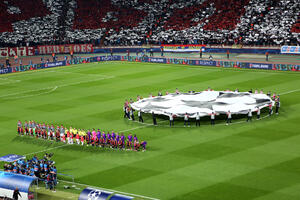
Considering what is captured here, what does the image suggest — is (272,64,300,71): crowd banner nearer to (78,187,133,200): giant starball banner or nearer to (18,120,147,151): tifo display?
(18,120,147,151): tifo display

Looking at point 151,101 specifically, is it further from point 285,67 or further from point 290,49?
point 290,49

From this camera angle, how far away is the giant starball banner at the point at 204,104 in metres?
47.1

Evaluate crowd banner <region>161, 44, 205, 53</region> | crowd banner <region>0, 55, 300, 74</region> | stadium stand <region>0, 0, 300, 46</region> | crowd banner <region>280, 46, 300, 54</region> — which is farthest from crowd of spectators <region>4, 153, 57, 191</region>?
crowd banner <region>161, 44, 205, 53</region>

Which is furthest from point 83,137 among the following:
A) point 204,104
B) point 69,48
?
point 69,48

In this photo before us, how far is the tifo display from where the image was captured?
40.1 meters

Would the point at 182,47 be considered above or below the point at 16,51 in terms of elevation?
above

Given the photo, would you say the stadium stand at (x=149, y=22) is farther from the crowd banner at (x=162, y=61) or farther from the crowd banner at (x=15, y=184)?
the crowd banner at (x=15, y=184)

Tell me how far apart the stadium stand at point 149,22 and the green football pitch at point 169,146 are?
24.7 meters

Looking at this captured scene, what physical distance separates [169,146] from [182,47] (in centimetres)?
6594

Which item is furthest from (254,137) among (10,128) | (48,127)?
(10,128)

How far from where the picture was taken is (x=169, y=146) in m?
39.9

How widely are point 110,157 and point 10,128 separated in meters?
15.8

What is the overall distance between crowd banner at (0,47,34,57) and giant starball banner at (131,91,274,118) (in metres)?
67.2

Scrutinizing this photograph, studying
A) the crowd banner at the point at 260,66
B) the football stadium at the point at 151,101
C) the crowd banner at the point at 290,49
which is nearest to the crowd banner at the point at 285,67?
the football stadium at the point at 151,101
